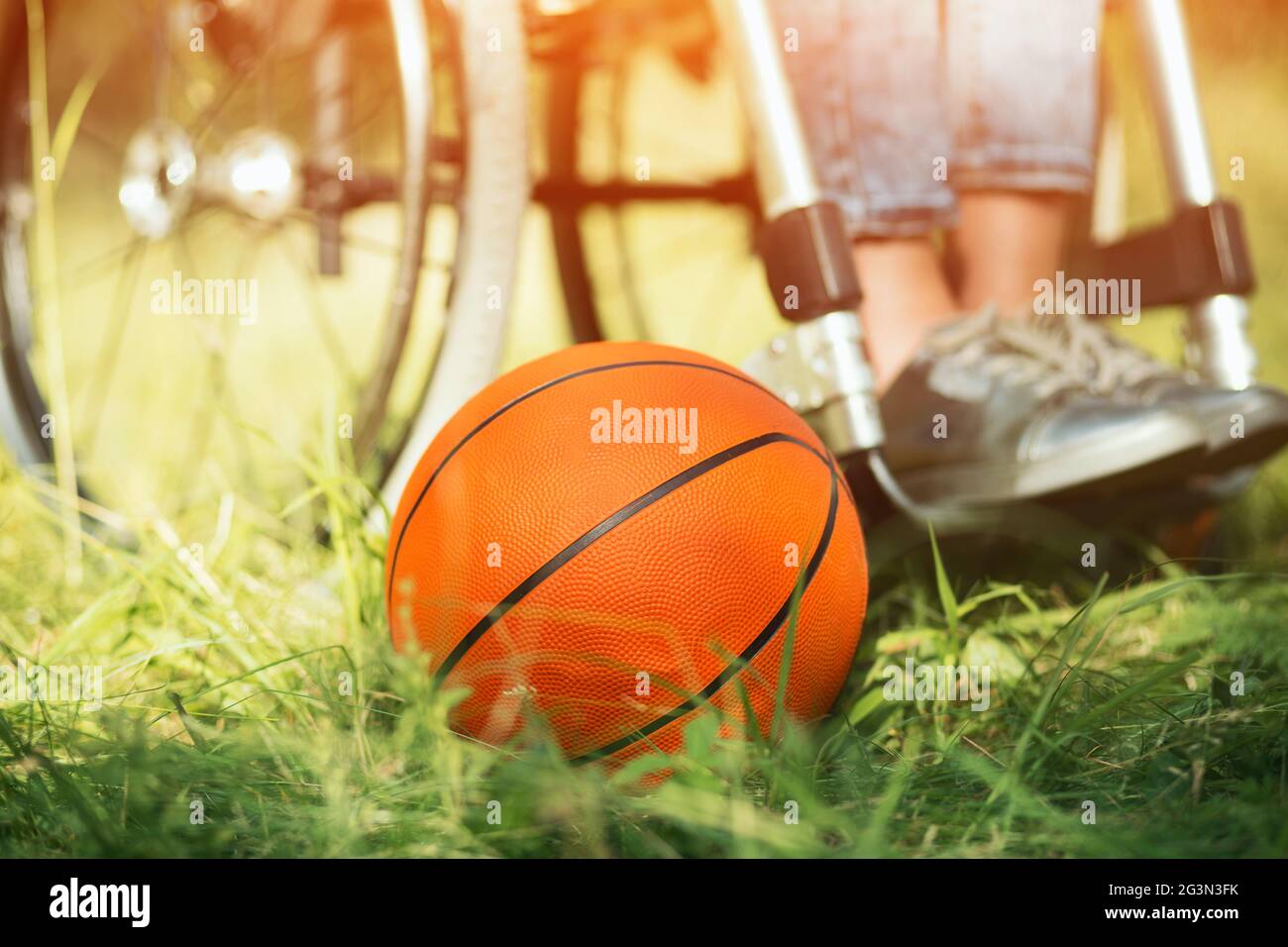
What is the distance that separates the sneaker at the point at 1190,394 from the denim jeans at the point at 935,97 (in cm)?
25

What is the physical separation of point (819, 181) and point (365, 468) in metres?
0.74

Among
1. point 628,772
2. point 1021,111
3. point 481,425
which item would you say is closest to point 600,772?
point 628,772

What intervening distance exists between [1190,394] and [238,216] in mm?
1392

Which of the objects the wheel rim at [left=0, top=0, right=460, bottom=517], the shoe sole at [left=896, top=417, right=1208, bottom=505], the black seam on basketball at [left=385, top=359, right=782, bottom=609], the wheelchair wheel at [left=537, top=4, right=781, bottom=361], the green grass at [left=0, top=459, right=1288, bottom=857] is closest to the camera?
the green grass at [left=0, top=459, right=1288, bottom=857]

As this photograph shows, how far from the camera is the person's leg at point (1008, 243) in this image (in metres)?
1.64

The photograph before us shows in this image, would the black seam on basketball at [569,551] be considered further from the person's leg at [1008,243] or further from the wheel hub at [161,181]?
the wheel hub at [161,181]

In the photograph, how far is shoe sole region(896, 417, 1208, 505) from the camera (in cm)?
129

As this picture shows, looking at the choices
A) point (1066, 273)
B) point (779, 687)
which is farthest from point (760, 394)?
point (1066, 273)

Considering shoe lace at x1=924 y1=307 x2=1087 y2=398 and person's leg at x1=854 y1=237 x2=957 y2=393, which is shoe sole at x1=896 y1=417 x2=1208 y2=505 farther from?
person's leg at x1=854 y1=237 x2=957 y2=393

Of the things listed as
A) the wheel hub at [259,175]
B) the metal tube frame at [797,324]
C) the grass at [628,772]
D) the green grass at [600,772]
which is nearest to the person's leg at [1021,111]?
the metal tube frame at [797,324]

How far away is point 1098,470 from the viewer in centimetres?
131

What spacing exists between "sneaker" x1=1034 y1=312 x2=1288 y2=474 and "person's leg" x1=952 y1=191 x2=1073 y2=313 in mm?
154

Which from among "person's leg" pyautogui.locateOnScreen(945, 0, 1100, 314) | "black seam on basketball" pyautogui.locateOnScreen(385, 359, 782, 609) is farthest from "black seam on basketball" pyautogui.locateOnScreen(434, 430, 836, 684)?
"person's leg" pyautogui.locateOnScreen(945, 0, 1100, 314)
